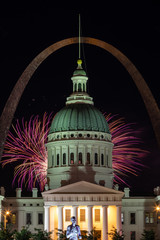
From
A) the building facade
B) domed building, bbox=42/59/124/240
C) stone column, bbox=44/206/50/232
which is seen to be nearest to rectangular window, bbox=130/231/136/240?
the building facade

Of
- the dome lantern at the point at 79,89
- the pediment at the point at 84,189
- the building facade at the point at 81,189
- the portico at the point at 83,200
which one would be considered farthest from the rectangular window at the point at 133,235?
the dome lantern at the point at 79,89

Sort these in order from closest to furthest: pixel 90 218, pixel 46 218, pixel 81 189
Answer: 1. pixel 90 218
2. pixel 81 189
3. pixel 46 218

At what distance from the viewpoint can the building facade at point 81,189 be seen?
122312mm

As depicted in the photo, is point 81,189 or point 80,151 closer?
point 81,189

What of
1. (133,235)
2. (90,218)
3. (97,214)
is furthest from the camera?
(133,235)

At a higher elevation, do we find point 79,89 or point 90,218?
point 79,89

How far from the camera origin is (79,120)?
135 m

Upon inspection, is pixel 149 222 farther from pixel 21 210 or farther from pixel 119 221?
pixel 21 210

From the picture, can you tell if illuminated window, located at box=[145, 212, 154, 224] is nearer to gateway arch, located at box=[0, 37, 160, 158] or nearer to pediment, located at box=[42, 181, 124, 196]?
pediment, located at box=[42, 181, 124, 196]

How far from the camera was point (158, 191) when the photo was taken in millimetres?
130500

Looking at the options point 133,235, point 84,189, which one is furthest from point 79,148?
point 133,235

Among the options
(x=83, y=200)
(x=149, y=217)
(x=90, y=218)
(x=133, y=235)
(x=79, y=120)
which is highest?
(x=79, y=120)

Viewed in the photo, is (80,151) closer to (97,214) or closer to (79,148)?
(79,148)

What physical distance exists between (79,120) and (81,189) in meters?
18.0
